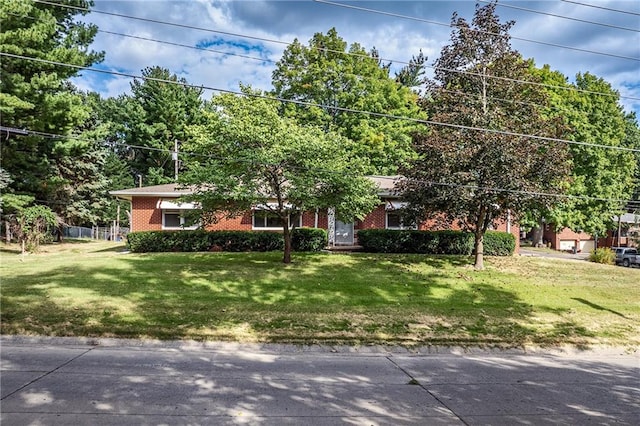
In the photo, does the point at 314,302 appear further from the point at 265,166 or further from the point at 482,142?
the point at 482,142

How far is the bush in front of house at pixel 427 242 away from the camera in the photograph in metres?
20.1

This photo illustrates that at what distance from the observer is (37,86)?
687 inches

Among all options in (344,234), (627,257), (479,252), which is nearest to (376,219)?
(344,234)

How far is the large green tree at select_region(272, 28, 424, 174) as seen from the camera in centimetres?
2978

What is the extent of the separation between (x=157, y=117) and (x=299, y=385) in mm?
41947

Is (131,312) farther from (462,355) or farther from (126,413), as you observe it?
(462,355)

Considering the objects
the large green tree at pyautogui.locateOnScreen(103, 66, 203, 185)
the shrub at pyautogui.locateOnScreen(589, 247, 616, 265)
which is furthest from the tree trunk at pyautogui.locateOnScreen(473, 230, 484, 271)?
the large green tree at pyautogui.locateOnScreen(103, 66, 203, 185)

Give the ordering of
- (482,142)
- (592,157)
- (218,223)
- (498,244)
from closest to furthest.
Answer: (482,142)
(498,244)
(218,223)
(592,157)

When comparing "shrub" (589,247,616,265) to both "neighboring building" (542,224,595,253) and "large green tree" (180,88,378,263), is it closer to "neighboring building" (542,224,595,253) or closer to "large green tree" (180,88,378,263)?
"large green tree" (180,88,378,263)

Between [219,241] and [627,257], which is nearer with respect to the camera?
[219,241]

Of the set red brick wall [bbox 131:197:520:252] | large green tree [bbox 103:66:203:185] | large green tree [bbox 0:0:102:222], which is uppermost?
large green tree [bbox 103:66:203:185]

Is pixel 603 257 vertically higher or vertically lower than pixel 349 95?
lower

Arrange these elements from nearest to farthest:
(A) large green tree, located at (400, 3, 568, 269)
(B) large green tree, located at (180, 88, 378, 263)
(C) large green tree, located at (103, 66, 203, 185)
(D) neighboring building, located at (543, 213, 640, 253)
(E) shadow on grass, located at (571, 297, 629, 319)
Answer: (E) shadow on grass, located at (571, 297, 629, 319), (B) large green tree, located at (180, 88, 378, 263), (A) large green tree, located at (400, 3, 568, 269), (C) large green tree, located at (103, 66, 203, 185), (D) neighboring building, located at (543, 213, 640, 253)

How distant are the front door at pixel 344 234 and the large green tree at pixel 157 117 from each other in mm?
23380
